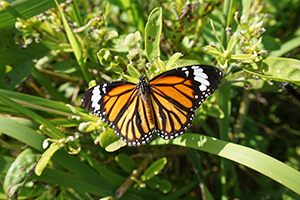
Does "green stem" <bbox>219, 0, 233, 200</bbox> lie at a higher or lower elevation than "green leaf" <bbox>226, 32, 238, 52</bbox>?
lower

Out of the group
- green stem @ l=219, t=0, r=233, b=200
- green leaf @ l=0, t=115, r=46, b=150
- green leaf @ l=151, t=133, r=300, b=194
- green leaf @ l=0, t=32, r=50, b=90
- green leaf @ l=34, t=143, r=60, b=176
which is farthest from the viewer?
green leaf @ l=0, t=32, r=50, b=90

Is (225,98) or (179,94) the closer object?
(179,94)

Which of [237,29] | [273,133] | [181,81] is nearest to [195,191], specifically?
[273,133]

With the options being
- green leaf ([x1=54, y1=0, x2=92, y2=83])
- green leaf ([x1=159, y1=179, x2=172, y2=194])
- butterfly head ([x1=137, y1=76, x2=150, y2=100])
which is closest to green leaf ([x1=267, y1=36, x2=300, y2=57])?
butterfly head ([x1=137, y1=76, x2=150, y2=100])

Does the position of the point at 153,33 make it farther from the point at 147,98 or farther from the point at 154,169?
the point at 154,169

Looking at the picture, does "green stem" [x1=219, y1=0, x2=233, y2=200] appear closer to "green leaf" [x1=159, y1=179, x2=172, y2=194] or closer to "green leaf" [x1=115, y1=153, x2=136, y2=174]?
"green leaf" [x1=159, y1=179, x2=172, y2=194]

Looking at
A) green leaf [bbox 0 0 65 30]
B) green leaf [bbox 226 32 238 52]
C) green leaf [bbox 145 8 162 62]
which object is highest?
green leaf [bbox 0 0 65 30]

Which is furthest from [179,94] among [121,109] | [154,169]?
[154,169]
